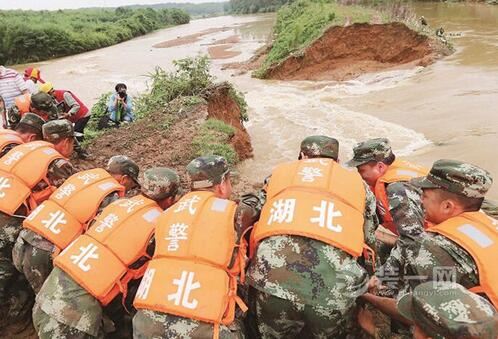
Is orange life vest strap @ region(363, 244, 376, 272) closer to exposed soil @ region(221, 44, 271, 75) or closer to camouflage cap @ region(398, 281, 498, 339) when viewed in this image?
camouflage cap @ region(398, 281, 498, 339)

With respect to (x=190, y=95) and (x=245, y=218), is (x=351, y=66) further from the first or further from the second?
(x=245, y=218)

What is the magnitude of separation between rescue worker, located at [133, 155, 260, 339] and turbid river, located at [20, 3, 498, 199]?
5247mm

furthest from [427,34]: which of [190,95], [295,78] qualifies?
[190,95]

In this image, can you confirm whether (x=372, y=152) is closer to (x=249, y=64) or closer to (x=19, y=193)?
(x=19, y=193)

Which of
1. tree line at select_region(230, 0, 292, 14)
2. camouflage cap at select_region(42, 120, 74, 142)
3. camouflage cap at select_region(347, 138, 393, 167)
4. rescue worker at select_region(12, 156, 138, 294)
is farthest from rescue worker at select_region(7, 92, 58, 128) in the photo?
tree line at select_region(230, 0, 292, 14)

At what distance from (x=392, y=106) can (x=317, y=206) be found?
1133 centimetres

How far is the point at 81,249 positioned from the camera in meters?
2.91

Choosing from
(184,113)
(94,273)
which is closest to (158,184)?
(94,273)

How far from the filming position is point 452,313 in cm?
167

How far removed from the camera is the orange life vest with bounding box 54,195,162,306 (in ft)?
9.32

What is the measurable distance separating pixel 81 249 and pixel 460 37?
2289cm

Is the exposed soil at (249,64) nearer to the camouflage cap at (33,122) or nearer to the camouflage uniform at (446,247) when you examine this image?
the camouflage cap at (33,122)

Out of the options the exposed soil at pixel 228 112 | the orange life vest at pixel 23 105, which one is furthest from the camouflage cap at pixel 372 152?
the exposed soil at pixel 228 112

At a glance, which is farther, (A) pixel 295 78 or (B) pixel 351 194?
(A) pixel 295 78
